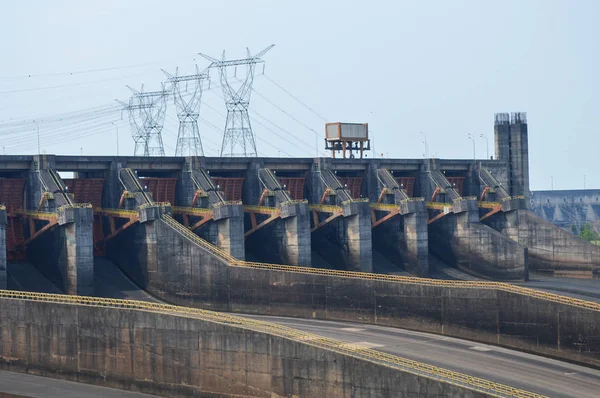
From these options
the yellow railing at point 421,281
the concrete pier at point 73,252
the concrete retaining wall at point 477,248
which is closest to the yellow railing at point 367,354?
the yellow railing at point 421,281

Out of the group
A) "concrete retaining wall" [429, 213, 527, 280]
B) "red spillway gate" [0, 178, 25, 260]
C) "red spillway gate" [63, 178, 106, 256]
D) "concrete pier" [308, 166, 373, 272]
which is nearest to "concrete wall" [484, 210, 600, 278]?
"concrete retaining wall" [429, 213, 527, 280]

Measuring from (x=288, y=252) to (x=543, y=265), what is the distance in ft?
104

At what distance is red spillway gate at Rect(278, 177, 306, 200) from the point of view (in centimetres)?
9275

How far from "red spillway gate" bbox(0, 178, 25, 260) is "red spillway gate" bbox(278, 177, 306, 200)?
26.1m

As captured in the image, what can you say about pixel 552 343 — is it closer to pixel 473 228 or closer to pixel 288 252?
pixel 288 252

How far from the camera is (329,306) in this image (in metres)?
68.8

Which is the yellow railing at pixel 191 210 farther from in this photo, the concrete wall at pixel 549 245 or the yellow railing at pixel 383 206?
the concrete wall at pixel 549 245

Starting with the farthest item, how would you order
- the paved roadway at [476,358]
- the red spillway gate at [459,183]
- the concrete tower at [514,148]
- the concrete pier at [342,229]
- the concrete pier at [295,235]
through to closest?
the concrete tower at [514,148] → the red spillway gate at [459,183] → the concrete pier at [342,229] → the concrete pier at [295,235] → the paved roadway at [476,358]

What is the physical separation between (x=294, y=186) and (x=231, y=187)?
7.47 meters

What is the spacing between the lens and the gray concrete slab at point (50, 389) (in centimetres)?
5244

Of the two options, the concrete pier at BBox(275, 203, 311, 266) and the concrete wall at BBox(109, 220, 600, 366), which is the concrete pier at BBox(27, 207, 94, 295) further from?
the concrete pier at BBox(275, 203, 311, 266)

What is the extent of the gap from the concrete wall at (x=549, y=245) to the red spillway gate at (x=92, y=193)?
4394cm

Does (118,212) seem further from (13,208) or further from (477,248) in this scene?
(477,248)

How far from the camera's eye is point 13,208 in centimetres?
7512
